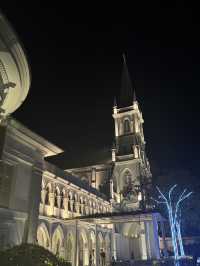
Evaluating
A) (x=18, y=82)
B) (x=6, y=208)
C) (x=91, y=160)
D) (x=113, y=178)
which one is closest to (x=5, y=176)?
(x=6, y=208)

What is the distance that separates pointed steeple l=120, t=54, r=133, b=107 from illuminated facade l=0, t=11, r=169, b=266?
31cm

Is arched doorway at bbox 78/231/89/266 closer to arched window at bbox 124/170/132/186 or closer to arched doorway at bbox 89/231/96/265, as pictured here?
arched doorway at bbox 89/231/96/265

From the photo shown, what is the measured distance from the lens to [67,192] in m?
31.0

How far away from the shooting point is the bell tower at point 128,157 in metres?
48.4

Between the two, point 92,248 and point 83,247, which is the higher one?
point 83,247

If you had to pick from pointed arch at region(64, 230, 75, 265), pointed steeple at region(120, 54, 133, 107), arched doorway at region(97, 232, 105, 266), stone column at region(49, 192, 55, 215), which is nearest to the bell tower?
pointed steeple at region(120, 54, 133, 107)

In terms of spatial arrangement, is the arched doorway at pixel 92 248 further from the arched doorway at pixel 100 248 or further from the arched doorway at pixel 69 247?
the arched doorway at pixel 69 247

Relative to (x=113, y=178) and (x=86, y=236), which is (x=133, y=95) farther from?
(x=86, y=236)

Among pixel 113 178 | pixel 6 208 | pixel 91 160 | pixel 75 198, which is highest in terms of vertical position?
pixel 91 160

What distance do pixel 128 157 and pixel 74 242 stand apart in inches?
1211

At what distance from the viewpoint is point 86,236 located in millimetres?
29281

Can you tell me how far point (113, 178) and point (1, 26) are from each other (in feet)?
153

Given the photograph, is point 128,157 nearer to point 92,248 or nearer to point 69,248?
point 92,248

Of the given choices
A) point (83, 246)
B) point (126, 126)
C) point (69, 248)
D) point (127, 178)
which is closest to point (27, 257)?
point (69, 248)
